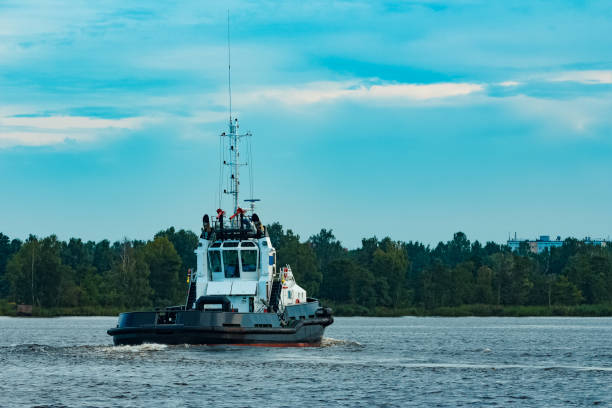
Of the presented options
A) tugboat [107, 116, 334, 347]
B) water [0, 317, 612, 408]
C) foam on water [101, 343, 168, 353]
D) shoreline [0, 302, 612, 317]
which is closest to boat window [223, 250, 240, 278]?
tugboat [107, 116, 334, 347]

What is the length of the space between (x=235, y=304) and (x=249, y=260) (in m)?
3.24

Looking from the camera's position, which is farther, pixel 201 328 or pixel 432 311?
pixel 432 311

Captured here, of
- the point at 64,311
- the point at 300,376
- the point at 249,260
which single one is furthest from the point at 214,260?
the point at 64,311

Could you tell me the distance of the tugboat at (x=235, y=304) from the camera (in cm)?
5012

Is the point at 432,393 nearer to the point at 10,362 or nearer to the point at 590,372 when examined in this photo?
the point at 590,372

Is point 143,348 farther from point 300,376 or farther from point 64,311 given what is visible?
point 64,311

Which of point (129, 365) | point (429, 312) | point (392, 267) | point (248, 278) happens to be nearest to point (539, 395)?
point (129, 365)

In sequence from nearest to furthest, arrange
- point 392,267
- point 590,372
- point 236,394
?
point 236,394, point 590,372, point 392,267

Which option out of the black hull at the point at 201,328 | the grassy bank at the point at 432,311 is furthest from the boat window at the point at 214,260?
the grassy bank at the point at 432,311

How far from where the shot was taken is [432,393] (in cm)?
3819

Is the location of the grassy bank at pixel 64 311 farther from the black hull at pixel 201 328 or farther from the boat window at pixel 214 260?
the black hull at pixel 201 328

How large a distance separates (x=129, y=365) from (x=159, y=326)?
427cm

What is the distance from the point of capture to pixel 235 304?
2215 inches

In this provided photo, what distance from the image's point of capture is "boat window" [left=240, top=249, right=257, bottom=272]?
58.1 m
